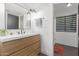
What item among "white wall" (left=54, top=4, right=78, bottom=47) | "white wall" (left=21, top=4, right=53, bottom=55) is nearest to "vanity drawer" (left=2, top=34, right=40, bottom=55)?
"white wall" (left=21, top=4, right=53, bottom=55)

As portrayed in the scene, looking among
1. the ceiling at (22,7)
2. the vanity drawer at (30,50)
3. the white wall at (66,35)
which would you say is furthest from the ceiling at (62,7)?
the vanity drawer at (30,50)

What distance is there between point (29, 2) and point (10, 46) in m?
0.90

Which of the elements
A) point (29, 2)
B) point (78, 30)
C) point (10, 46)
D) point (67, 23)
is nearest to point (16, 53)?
point (10, 46)

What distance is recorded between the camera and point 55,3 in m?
1.79

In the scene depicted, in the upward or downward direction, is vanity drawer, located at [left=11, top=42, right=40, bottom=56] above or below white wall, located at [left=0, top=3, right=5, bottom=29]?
below

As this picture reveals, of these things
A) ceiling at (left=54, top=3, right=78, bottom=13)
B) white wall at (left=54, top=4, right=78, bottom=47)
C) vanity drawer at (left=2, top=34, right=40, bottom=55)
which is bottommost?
vanity drawer at (left=2, top=34, right=40, bottom=55)

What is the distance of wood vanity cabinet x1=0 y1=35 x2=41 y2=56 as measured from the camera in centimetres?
151

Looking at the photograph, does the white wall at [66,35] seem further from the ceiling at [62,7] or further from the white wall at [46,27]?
the white wall at [46,27]

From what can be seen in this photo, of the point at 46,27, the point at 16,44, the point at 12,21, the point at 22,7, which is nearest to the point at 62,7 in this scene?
the point at 46,27

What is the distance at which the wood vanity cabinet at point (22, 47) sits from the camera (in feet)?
4.95

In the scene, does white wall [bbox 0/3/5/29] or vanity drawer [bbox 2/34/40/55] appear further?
white wall [bbox 0/3/5/29]

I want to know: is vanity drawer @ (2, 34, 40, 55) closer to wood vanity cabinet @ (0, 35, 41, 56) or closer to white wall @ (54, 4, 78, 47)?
wood vanity cabinet @ (0, 35, 41, 56)

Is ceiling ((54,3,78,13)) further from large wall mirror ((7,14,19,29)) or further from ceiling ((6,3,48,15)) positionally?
large wall mirror ((7,14,19,29))

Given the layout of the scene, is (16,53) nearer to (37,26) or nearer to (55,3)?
(37,26)
